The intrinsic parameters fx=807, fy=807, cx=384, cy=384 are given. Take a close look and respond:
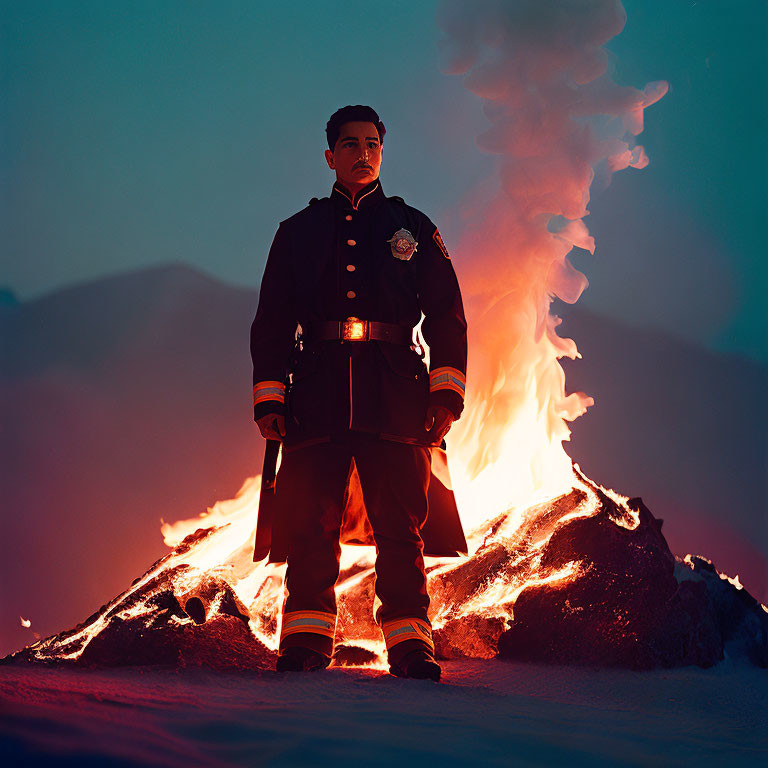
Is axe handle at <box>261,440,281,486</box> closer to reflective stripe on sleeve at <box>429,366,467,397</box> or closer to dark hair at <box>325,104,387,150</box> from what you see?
reflective stripe on sleeve at <box>429,366,467,397</box>

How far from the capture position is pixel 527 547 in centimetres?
445

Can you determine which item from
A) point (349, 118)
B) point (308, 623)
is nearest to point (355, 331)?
point (349, 118)

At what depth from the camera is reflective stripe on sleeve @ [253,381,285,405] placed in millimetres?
3691

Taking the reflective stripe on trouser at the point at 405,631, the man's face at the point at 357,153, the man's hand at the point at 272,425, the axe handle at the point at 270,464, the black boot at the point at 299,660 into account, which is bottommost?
the black boot at the point at 299,660

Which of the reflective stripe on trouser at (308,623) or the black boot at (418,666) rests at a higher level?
the reflective stripe on trouser at (308,623)

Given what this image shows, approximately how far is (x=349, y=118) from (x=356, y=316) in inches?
40.2

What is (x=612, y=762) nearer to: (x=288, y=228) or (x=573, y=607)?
(x=573, y=607)

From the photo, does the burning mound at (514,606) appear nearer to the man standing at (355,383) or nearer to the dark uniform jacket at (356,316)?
the man standing at (355,383)

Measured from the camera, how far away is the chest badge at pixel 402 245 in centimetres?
384

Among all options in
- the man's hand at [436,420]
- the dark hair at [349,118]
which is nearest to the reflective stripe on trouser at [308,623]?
the man's hand at [436,420]

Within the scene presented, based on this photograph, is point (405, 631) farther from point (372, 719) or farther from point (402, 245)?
point (402, 245)

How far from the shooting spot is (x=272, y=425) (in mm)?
3699

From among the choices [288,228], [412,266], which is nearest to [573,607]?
[412,266]

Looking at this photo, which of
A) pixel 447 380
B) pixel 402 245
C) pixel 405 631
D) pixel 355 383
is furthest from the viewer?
pixel 402 245
